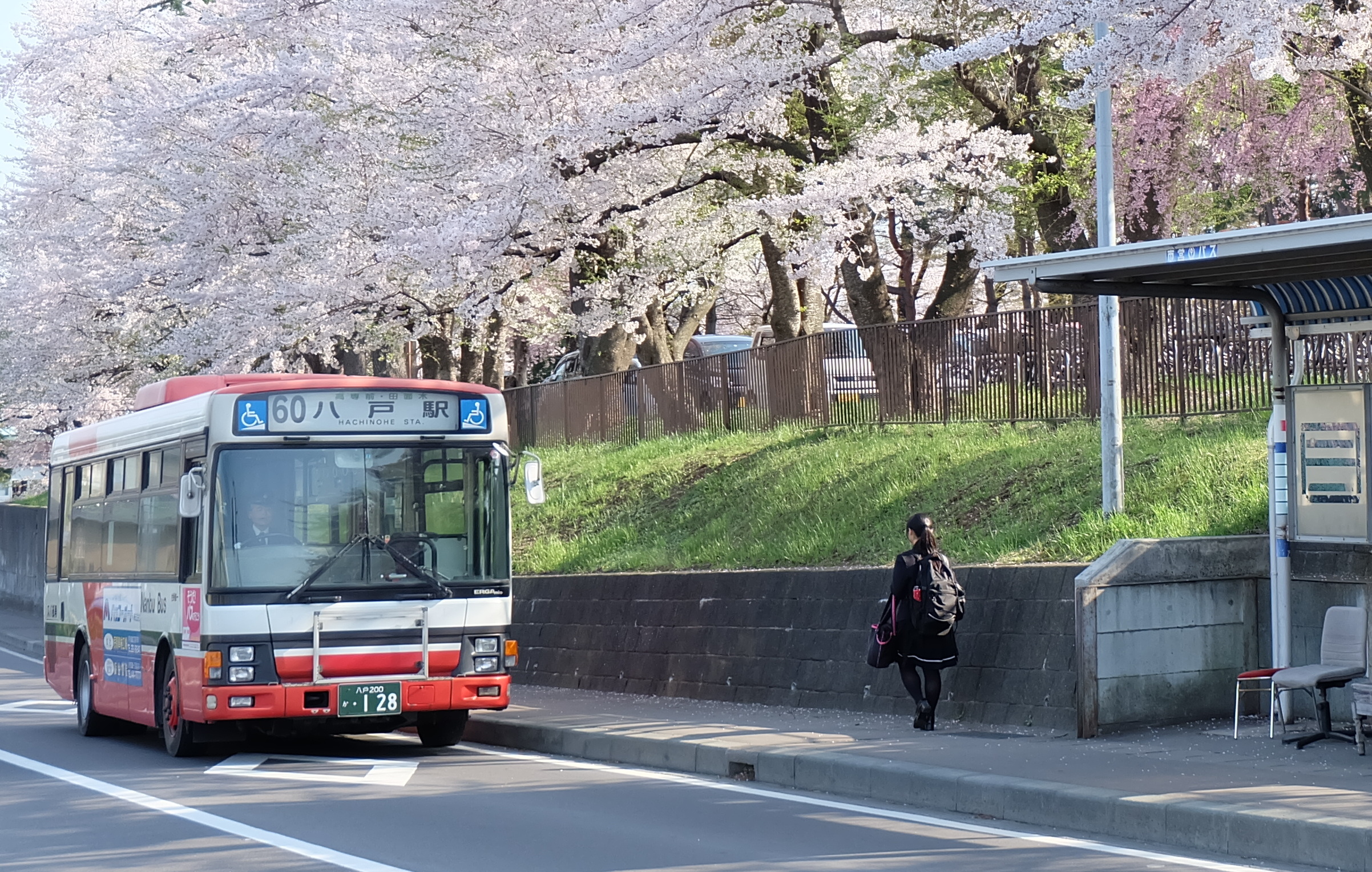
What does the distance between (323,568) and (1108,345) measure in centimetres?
700

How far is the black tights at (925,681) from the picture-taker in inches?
500

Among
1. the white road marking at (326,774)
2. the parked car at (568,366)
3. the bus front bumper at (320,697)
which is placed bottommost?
the white road marking at (326,774)

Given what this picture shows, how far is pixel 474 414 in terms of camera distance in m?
13.9

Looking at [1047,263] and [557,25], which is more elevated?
[557,25]

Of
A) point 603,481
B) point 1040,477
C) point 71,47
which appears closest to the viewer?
point 1040,477

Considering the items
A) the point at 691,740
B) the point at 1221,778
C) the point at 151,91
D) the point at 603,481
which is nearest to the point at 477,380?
the point at 151,91

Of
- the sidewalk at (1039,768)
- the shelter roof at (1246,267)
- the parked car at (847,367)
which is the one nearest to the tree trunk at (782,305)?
the parked car at (847,367)

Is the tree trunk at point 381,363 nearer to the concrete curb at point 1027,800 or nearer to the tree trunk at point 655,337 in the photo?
the tree trunk at point 655,337

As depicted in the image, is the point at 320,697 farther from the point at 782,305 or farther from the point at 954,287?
the point at 782,305

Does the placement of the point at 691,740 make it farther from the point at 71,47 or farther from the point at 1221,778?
the point at 71,47

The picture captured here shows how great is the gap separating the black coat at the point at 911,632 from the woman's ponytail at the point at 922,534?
54 millimetres

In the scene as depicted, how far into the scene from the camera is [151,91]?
3112cm

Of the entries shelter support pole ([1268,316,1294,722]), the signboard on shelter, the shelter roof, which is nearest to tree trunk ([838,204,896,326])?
the shelter roof

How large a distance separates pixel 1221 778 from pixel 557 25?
16.2 meters
